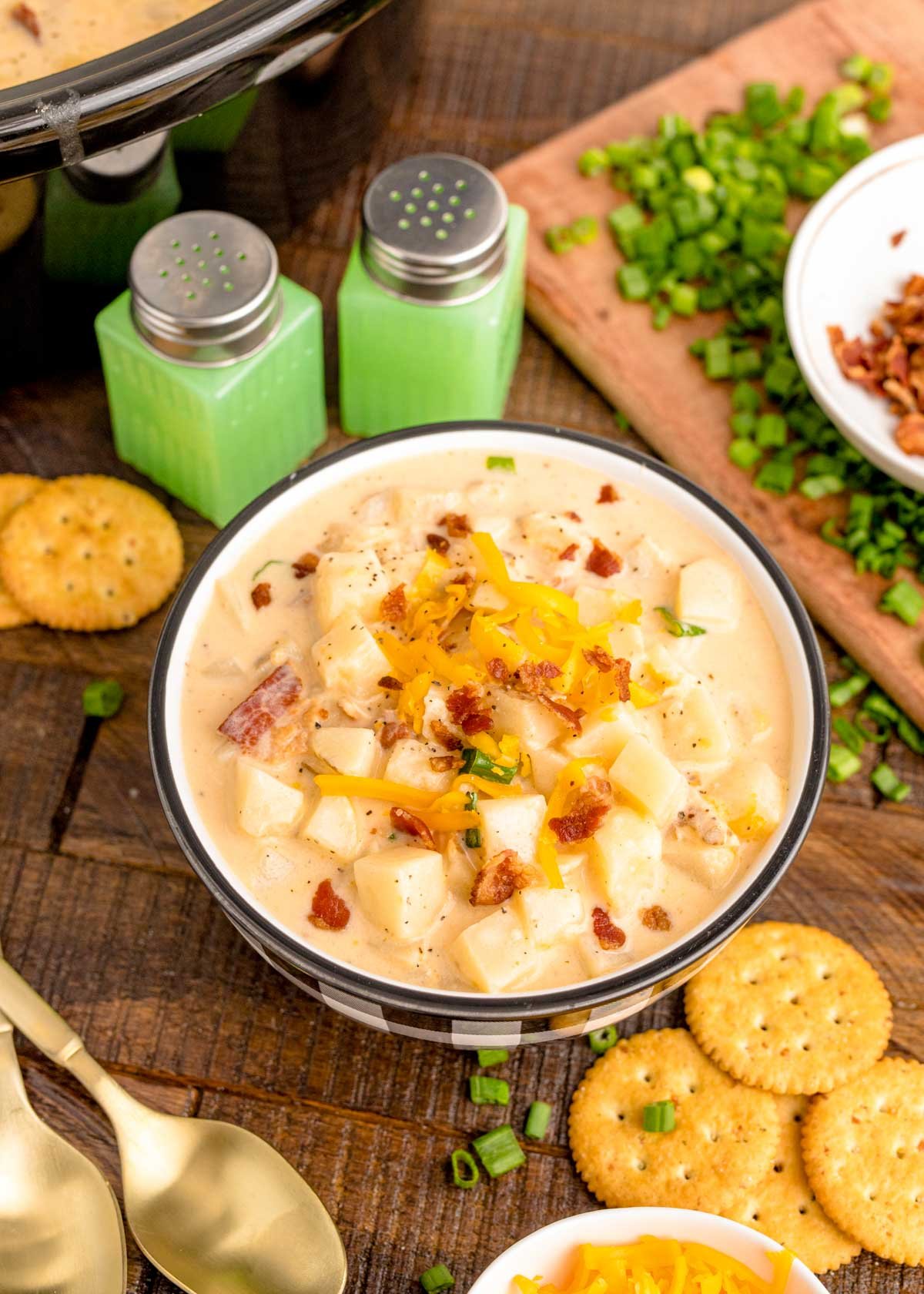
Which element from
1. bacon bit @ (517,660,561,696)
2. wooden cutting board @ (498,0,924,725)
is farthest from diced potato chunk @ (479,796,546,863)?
wooden cutting board @ (498,0,924,725)

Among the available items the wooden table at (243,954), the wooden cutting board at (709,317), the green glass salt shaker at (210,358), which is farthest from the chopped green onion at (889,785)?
the green glass salt shaker at (210,358)

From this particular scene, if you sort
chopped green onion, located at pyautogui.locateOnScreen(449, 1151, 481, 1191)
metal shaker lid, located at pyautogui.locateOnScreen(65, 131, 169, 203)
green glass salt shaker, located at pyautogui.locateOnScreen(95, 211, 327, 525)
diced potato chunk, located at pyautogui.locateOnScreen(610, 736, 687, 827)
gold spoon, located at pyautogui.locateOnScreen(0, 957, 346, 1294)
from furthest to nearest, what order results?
green glass salt shaker, located at pyautogui.locateOnScreen(95, 211, 327, 525), metal shaker lid, located at pyautogui.locateOnScreen(65, 131, 169, 203), chopped green onion, located at pyautogui.locateOnScreen(449, 1151, 481, 1191), gold spoon, located at pyautogui.locateOnScreen(0, 957, 346, 1294), diced potato chunk, located at pyautogui.locateOnScreen(610, 736, 687, 827)

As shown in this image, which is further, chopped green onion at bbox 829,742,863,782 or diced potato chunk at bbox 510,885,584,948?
chopped green onion at bbox 829,742,863,782

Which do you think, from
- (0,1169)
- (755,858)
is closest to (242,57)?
(755,858)

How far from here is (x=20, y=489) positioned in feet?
12.7

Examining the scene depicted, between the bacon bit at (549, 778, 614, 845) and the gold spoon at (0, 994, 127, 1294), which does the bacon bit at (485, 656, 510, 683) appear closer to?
the bacon bit at (549, 778, 614, 845)

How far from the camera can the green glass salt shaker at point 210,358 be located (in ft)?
11.7

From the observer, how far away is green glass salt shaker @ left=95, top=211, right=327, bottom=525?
141 inches

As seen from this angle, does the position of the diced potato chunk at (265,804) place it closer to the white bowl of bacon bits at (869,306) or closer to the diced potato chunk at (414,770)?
the diced potato chunk at (414,770)

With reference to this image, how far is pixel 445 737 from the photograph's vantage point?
289 cm

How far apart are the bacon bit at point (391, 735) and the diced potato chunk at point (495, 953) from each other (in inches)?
15.1

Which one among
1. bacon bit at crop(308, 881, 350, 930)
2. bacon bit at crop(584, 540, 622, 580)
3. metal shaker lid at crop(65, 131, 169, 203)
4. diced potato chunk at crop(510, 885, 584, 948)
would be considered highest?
metal shaker lid at crop(65, 131, 169, 203)

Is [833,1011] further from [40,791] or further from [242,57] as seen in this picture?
[242,57]

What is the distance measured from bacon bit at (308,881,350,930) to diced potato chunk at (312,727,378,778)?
23cm
